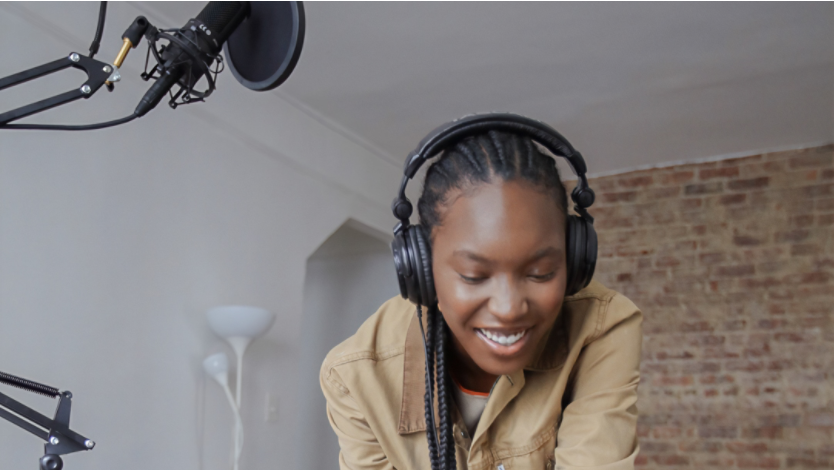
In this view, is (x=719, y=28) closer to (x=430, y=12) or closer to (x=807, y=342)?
(x=430, y=12)

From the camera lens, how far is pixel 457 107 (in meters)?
3.86

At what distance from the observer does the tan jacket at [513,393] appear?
1.26 metres

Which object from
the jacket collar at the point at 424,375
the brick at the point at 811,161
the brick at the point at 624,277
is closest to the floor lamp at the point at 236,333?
Result: the jacket collar at the point at 424,375

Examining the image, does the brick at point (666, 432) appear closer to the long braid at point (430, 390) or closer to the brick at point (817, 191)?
the brick at point (817, 191)

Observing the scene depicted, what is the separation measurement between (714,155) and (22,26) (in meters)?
3.56

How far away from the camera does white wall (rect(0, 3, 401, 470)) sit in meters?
2.46

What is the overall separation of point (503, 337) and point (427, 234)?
20 centimetres

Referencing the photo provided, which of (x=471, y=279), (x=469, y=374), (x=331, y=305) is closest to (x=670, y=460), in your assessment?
(x=331, y=305)

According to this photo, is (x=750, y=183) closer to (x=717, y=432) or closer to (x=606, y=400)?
(x=717, y=432)

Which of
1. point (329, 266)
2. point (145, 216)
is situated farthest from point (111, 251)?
point (329, 266)

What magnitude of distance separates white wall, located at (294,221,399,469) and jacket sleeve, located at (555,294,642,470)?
11.3 ft

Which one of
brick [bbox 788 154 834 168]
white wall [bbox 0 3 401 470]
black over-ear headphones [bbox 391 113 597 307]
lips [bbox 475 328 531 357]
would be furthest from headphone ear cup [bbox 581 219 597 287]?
brick [bbox 788 154 834 168]

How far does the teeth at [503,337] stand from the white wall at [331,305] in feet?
11.8

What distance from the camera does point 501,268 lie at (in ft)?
3.49
